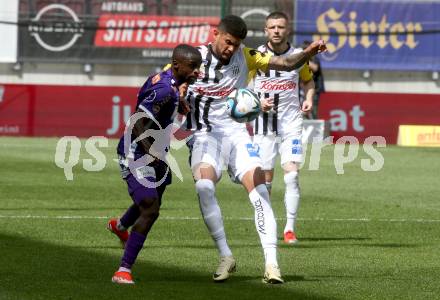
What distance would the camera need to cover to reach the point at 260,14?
37625mm

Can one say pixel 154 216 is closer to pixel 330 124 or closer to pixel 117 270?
pixel 117 270

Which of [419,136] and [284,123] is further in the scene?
[419,136]

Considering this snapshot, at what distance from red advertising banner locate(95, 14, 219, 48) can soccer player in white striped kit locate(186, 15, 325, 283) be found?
26707 millimetres

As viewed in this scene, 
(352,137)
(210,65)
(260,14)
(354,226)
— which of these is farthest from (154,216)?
(260,14)

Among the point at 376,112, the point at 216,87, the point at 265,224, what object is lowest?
the point at 265,224

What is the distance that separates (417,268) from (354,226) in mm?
3647

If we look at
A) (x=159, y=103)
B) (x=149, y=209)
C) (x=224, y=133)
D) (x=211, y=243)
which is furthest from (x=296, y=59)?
(x=211, y=243)

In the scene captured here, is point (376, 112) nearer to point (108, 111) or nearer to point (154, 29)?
point (108, 111)

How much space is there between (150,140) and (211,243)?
3.02 meters

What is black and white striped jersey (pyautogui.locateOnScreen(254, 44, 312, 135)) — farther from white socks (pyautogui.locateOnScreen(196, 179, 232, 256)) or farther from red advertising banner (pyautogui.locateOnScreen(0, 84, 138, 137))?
red advertising banner (pyautogui.locateOnScreen(0, 84, 138, 137))

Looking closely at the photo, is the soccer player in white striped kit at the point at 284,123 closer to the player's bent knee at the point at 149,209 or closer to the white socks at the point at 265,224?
the white socks at the point at 265,224

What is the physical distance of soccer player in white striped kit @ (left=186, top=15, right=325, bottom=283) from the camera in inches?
399

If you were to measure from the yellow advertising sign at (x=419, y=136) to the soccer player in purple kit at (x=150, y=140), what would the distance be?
2373 cm

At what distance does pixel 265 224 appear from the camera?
10.1 meters
